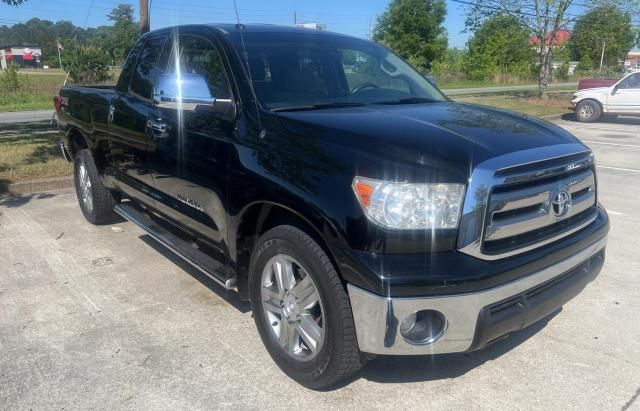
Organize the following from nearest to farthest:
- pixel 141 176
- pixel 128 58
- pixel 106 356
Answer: pixel 106 356, pixel 141 176, pixel 128 58

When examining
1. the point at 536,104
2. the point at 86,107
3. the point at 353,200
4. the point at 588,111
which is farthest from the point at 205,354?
the point at 536,104

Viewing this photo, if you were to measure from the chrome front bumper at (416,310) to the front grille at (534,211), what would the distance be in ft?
0.69

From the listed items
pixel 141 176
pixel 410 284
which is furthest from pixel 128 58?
pixel 410 284

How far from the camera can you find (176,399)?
111 inches

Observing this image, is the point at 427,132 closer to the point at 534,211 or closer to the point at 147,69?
the point at 534,211

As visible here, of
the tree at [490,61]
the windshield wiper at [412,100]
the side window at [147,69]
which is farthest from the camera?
the tree at [490,61]

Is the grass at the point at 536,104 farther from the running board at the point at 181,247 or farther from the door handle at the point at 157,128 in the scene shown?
the door handle at the point at 157,128

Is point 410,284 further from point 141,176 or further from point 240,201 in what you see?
point 141,176

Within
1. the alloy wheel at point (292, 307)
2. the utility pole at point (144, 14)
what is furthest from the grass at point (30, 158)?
the alloy wheel at point (292, 307)

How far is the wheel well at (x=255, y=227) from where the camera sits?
2798 millimetres

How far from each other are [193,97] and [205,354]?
1.54 metres

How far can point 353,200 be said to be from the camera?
96.3 inches

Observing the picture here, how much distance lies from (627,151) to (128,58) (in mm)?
9739

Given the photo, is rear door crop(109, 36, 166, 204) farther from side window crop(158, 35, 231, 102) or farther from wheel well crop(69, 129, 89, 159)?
wheel well crop(69, 129, 89, 159)
